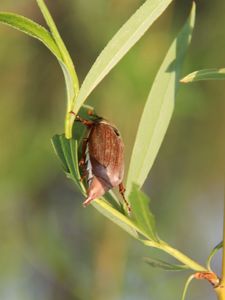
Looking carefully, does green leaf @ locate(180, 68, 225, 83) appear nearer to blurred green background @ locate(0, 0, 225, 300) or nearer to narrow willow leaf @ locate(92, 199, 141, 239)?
narrow willow leaf @ locate(92, 199, 141, 239)

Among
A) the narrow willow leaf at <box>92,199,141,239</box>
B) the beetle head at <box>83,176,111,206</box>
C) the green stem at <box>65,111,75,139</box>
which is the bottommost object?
the narrow willow leaf at <box>92,199,141,239</box>

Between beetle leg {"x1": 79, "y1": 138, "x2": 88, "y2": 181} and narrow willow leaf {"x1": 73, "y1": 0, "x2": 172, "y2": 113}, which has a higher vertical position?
narrow willow leaf {"x1": 73, "y1": 0, "x2": 172, "y2": 113}

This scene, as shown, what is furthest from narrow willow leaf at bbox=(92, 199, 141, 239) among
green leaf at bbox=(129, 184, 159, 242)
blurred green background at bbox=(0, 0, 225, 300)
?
blurred green background at bbox=(0, 0, 225, 300)

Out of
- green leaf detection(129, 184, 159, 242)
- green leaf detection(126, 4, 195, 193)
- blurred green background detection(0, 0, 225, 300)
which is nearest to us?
green leaf detection(129, 184, 159, 242)

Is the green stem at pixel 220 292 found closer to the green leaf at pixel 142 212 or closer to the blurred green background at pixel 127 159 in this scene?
the green leaf at pixel 142 212

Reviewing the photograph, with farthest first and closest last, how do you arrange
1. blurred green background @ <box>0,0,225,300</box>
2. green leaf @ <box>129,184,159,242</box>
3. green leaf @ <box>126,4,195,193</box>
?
blurred green background @ <box>0,0,225,300</box> < green leaf @ <box>126,4,195,193</box> < green leaf @ <box>129,184,159,242</box>

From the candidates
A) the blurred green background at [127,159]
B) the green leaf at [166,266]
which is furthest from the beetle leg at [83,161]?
the blurred green background at [127,159]

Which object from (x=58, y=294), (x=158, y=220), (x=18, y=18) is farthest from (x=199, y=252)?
(x=18, y=18)

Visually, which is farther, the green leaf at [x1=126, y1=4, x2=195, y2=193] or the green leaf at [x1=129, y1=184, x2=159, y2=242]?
the green leaf at [x1=126, y1=4, x2=195, y2=193]
